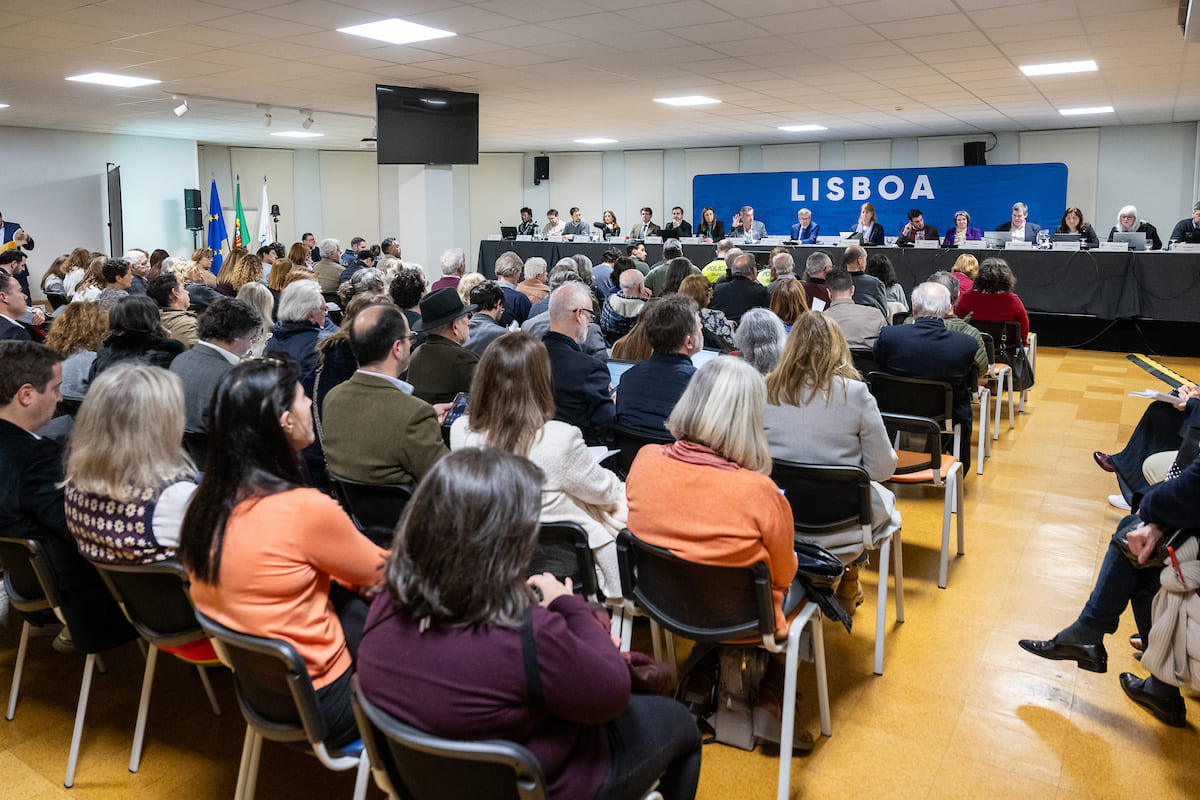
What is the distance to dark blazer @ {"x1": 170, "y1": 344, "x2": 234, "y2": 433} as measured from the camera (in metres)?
3.39

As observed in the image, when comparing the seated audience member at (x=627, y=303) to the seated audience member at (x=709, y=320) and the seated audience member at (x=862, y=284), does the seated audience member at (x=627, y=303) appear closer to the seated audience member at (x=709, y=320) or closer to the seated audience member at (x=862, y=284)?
the seated audience member at (x=709, y=320)

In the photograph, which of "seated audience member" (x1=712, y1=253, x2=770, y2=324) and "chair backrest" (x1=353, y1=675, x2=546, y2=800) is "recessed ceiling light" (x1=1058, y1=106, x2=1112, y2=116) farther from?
"chair backrest" (x1=353, y1=675, x2=546, y2=800)

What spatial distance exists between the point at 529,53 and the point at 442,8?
1651 mm

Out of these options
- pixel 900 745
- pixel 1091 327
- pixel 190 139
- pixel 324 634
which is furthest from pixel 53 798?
pixel 190 139

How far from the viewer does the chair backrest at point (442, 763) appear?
4.39 ft

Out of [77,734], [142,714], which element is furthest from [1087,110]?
[77,734]

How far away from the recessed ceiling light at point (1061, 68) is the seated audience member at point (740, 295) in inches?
153

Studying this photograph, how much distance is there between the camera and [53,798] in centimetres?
242

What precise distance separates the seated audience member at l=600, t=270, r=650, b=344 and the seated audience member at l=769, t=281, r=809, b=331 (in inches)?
45.6

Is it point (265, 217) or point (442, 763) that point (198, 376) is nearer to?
point (442, 763)

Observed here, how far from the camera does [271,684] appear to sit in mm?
1842

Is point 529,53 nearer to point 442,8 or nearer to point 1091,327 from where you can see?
point 442,8

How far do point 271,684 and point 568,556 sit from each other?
0.90m

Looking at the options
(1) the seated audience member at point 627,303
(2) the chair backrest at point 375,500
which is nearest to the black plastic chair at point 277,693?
(2) the chair backrest at point 375,500
